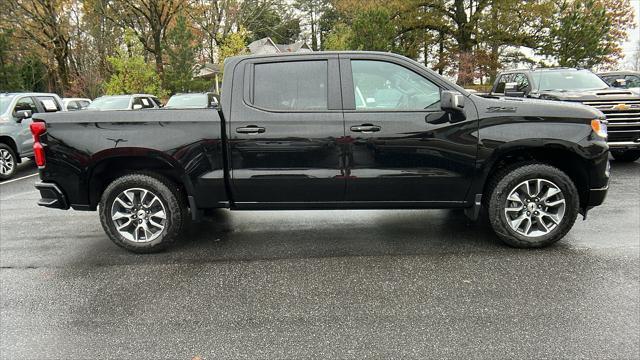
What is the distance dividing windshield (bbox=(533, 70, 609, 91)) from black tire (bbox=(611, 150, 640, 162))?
1.48m

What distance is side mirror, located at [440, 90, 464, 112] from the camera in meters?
3.87

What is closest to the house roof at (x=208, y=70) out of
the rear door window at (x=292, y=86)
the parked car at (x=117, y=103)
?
the parked car at (x=117, y=103)

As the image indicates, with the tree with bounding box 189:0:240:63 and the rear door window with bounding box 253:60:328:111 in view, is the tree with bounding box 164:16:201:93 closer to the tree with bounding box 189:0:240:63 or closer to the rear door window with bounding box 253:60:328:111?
the tree with bounding box 189:0:240:63

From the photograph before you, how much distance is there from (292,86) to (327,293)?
6.57ft

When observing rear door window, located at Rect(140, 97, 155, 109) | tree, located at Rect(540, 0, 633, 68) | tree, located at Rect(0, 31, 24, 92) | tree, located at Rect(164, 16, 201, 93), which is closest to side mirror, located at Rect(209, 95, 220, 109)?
rear door window, located at Rect(140, 97, 155, 109)

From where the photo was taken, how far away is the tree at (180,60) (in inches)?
993

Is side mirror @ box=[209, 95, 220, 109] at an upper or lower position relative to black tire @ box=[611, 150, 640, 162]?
upper

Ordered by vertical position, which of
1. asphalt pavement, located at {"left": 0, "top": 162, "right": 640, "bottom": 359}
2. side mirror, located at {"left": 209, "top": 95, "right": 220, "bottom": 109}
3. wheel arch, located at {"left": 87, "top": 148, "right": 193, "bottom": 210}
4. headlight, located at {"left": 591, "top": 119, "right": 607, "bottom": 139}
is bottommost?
asphalt pavement, located at {"left": 0, "top": 162, "right": 640, "bottom": 359}

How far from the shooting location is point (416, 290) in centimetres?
353

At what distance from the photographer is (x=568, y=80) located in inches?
368

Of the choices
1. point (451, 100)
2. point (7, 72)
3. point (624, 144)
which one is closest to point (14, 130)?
point (451, 100)

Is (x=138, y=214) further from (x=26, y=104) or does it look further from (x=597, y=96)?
(x=597, y=96)

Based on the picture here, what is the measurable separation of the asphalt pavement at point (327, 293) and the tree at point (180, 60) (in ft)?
71.8

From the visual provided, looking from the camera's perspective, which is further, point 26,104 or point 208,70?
point 208,70
